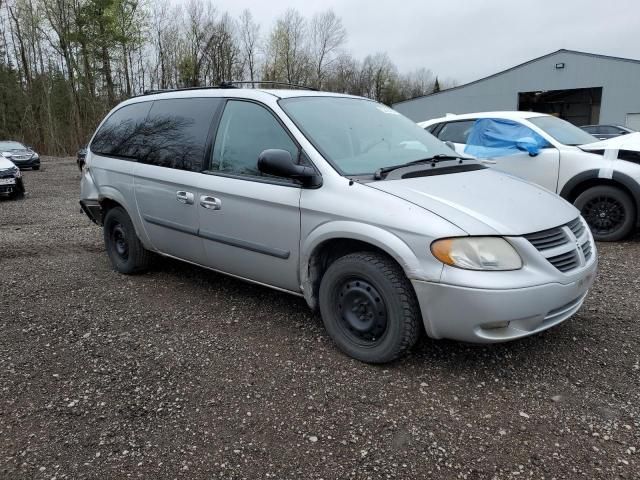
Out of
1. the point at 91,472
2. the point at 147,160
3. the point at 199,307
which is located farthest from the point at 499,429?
the point at 147,160

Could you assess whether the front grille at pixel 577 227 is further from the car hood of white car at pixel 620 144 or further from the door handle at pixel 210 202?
the car hood of white car at pixel 620 144

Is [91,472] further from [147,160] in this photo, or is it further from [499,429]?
[147,160]

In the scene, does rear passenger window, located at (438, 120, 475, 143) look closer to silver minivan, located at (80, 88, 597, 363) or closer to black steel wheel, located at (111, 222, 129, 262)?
silver minivan, located at (80, 88, 597, 363)

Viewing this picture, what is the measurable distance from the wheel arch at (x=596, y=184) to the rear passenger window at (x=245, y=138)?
4.41 m

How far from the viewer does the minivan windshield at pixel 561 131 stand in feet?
22.4

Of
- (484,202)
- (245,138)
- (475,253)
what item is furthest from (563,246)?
(245,138)

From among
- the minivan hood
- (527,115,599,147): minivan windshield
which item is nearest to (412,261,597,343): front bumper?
the minivan hood

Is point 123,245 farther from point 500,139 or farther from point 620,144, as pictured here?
point 620,144

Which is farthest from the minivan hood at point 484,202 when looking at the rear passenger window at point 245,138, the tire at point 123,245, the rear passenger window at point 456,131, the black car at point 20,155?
the black car at point 20,155

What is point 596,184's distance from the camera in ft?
20.6

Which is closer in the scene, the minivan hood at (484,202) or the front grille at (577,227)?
the minivan hood at (484,202)

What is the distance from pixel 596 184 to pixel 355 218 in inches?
181

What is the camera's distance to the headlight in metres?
2.71

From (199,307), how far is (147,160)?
1.42 metres
